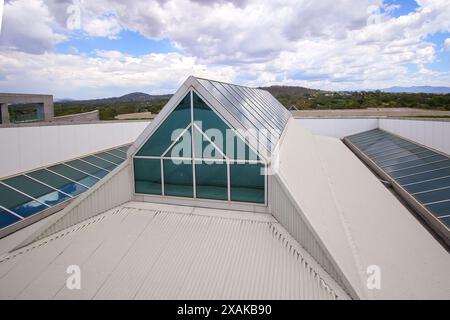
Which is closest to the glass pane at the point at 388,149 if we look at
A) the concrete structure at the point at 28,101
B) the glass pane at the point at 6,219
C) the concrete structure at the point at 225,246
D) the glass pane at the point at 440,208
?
the glass pane at the point at 440,208

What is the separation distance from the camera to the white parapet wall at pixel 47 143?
14.0 metres

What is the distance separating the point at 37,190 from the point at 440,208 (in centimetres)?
1672

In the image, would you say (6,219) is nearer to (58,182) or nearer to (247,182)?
(58,182)

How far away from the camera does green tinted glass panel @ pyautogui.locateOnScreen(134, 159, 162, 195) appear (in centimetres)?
1103

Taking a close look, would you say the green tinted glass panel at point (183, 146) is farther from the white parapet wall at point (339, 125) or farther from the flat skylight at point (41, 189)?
the white parapet wall at point (339, 125)

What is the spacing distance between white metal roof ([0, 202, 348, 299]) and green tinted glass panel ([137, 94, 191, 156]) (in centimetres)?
233

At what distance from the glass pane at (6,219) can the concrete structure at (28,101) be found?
15.9 m

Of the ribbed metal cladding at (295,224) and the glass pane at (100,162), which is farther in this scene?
the glass pane at (100,162)

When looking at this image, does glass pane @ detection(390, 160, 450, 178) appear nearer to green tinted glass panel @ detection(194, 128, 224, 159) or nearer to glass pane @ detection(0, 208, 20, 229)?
green tinted glass panel @ detection(194, 128, 224, 159)

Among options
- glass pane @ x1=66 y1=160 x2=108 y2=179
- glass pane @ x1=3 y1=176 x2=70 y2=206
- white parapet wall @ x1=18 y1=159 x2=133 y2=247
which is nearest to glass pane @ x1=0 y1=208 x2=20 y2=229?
glass pane @ x1=3 y1=176 x2=70 y2=206

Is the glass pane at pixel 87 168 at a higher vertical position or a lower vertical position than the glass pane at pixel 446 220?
higher

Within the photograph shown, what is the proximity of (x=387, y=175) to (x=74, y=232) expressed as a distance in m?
15.5

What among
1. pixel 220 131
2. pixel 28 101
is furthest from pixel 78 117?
pixel 220 131

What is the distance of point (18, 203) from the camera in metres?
12.2
